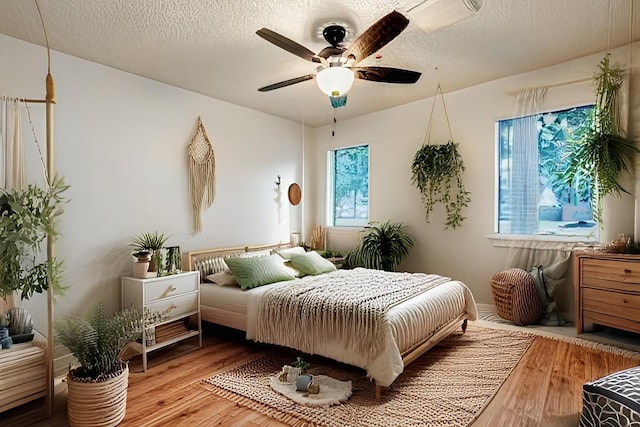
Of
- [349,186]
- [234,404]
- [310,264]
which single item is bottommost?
[234,404]

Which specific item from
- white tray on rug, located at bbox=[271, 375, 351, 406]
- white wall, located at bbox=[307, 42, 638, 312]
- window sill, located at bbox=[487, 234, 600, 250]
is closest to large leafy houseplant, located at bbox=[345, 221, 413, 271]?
white wall, located at bbox=[307, 42, 638, 312]

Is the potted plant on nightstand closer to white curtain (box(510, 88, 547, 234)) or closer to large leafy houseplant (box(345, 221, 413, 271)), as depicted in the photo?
large leafy houseplant (box(345, 221, 413, 271))

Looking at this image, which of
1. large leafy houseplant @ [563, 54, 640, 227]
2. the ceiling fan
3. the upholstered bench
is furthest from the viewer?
large leafy houseplant @ [563, 54, 640, 227]

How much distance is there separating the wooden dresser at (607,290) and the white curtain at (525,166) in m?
0.74

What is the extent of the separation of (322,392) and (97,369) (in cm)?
143

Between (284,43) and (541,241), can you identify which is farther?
(541,241)

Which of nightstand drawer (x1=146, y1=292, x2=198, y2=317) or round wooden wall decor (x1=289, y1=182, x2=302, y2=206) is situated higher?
round wooden wall decor (x1=289, y1=182, x2=302, y2=206)

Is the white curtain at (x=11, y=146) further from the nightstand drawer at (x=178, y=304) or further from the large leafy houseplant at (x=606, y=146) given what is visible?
the large leafy houseplant at (x=606, y=146)

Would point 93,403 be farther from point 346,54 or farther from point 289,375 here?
point 346,54

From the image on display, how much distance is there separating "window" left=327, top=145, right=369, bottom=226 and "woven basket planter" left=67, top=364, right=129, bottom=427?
4.04 m

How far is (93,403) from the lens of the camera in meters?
1.96

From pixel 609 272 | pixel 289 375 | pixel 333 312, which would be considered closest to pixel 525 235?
pixel 609 272

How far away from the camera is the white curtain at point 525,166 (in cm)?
386

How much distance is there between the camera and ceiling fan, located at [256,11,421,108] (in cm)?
215
